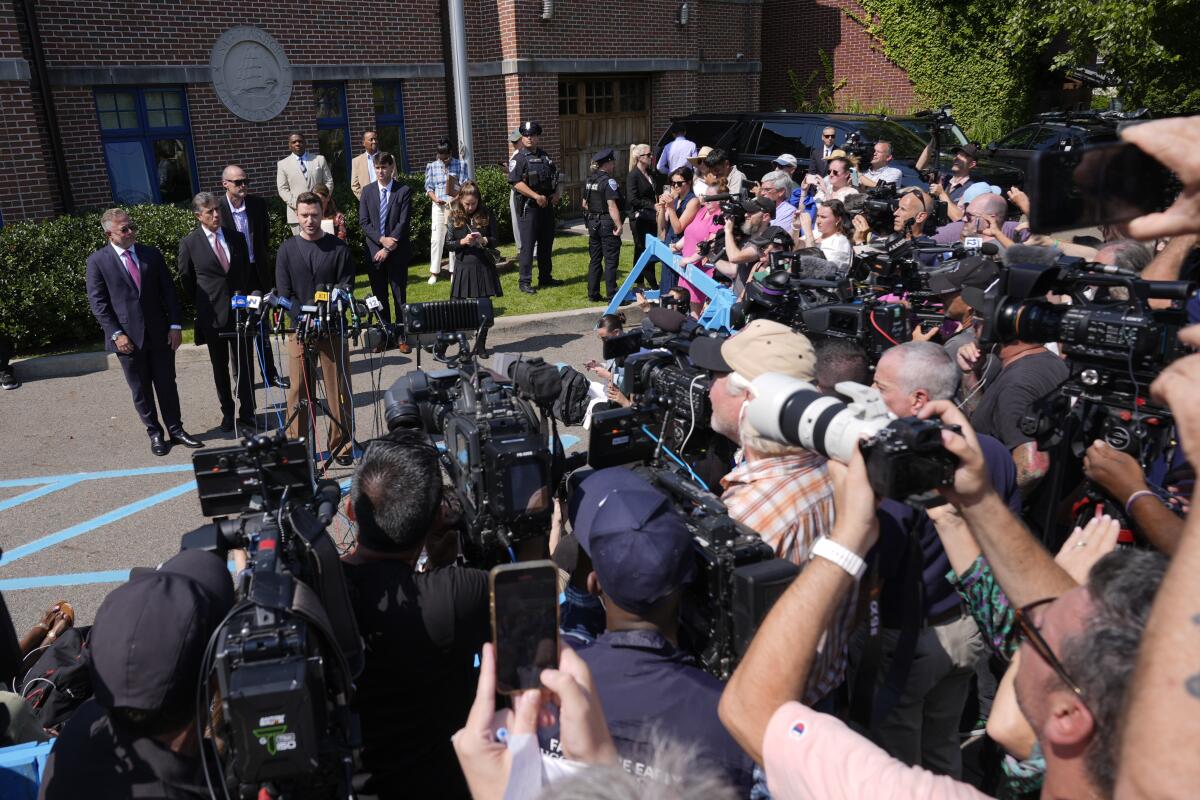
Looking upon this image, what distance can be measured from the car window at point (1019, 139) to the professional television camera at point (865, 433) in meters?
17.9

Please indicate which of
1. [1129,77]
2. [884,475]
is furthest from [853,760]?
[1129,77]

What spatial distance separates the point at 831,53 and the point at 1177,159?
78.4 ft

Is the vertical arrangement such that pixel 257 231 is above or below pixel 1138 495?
above

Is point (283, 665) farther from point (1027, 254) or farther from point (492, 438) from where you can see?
point (1027, 254)

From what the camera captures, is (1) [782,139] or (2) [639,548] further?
(1) [782,139]

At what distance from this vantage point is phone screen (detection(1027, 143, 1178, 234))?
1.71 meters

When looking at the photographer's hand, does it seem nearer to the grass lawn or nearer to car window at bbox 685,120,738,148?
the grass lawn

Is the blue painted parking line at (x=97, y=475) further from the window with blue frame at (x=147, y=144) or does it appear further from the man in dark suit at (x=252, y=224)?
the window with blue frame at (x=147, y=144)

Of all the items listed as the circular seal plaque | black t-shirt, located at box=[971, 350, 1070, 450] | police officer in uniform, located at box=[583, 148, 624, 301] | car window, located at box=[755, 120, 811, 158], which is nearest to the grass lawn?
police officer in uniform, located at box=[583, 148, 624, 301]

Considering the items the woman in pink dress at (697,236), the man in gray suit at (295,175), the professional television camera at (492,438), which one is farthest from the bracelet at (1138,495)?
the man in gray suit at (295,175)

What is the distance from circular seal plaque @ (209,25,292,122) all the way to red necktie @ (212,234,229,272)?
698 centimetres

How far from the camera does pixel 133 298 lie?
7223 millimetres

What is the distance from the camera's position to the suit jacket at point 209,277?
25.2ft

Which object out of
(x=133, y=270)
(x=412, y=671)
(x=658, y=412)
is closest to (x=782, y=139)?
(x=133, y=270)
